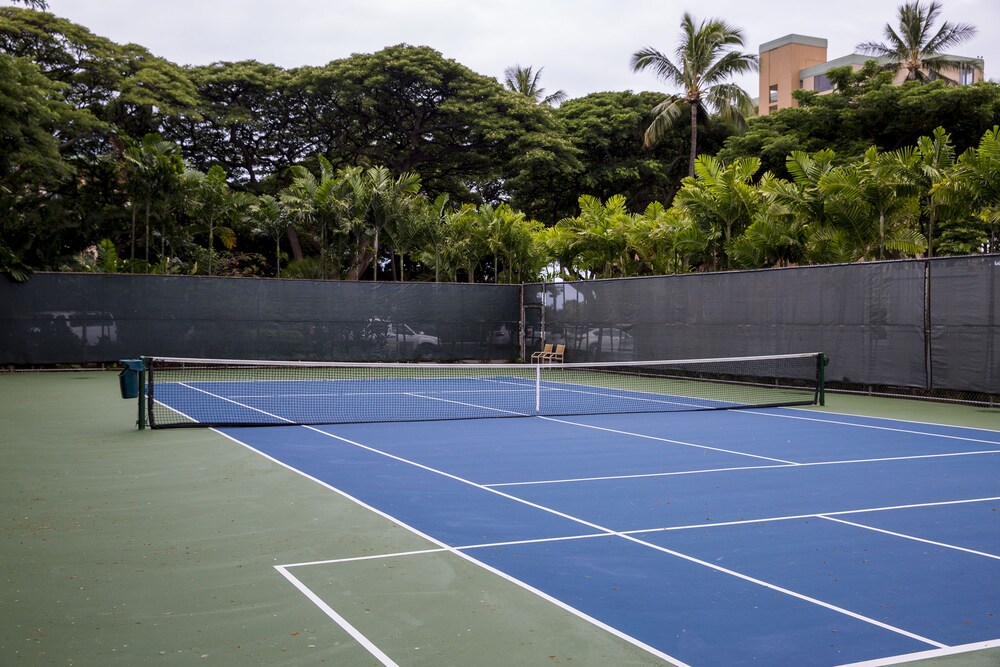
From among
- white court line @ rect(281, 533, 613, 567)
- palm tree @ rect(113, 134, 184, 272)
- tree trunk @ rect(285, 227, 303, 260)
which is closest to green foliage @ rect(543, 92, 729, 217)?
tree trunk @ rect(285, 227, 303, 260)

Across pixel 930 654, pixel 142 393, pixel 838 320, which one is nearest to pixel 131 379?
pixel 142 393

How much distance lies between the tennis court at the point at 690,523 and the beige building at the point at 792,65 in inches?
2493

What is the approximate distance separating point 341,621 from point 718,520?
321cm

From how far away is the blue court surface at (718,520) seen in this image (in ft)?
15.1

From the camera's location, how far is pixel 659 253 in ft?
80.9

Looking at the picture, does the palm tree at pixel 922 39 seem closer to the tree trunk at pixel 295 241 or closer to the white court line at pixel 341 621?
the tree trunk at pixel 295 241

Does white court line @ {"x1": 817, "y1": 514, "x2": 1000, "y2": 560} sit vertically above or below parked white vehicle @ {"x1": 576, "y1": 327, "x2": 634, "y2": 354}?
below

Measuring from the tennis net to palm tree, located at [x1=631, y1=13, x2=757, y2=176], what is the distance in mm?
16969

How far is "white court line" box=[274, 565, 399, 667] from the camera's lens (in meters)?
4.14

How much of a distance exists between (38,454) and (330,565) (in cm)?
553

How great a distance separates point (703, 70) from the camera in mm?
36906

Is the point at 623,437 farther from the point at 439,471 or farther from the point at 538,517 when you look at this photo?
the point at 538,517

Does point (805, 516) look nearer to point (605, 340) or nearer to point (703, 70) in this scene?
point (605, 340)

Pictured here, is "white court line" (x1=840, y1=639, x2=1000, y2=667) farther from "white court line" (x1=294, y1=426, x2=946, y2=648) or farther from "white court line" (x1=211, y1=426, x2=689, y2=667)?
"white court line" (x1=211, y1=426, x2=689, y2=667)
